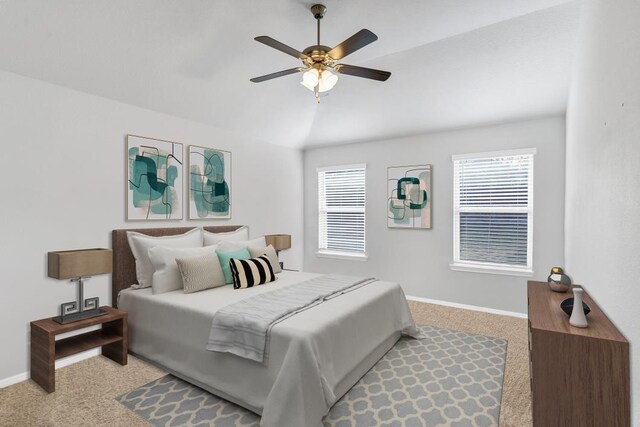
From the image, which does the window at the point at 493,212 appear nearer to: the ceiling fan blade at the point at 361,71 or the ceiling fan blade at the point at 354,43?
the ceiling fan blade at the point at 361,71

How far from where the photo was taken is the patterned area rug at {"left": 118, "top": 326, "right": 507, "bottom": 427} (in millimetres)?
2180

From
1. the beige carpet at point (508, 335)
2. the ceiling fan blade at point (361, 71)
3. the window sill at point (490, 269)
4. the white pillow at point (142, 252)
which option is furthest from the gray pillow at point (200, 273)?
the window sill at point (490, 269)

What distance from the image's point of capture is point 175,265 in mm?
3234

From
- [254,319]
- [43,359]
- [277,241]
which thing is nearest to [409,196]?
[277,241]

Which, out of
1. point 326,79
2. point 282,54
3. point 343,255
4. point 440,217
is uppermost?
point 282,54

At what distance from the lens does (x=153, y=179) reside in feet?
12.1

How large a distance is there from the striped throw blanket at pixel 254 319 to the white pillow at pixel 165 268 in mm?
897

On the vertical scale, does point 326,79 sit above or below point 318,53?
below

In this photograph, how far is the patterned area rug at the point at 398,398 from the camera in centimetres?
218

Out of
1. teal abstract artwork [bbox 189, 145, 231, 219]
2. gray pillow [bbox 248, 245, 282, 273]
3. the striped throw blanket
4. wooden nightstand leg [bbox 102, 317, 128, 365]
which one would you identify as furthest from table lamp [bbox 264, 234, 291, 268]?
wooden nightstand leg [bbox 102, 317, 128, 365]

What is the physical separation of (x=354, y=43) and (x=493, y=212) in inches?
125

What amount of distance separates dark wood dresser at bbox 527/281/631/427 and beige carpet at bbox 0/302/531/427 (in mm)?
722

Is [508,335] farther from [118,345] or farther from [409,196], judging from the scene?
[118,345]

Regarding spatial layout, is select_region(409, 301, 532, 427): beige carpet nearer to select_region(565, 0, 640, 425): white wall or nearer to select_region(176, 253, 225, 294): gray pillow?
select_region(565, 0, 640, 425): white wall
